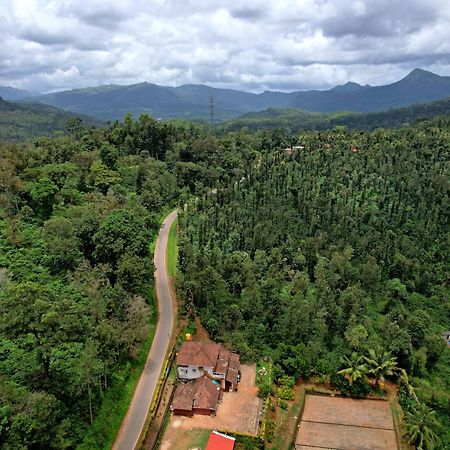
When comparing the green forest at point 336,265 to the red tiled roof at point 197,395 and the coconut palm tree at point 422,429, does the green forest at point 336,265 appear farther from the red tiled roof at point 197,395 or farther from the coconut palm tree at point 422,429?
the red tiled roof at point 197,395

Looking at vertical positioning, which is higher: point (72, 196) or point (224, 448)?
point (72, 196)

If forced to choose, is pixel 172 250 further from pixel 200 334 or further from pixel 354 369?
pixel 354 369

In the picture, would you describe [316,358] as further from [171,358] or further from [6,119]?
[6,119]

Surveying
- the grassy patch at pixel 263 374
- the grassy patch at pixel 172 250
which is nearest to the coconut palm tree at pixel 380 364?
the grassy patch at pixel 263 374

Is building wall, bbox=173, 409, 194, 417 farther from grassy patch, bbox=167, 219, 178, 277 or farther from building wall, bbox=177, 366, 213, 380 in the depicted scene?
grassy patch, bbox=167, 219, 178, 277

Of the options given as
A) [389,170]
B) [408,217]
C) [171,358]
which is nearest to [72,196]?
[171,358]

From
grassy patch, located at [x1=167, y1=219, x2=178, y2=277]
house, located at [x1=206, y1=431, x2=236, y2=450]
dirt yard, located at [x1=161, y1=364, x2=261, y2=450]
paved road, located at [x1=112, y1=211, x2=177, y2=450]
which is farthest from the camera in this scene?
grassy patch, located at [x1=167, y1=219, x2=178, y2=277]

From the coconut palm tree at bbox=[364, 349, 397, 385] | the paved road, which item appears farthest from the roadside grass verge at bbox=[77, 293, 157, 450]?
the coconut palm tree at bbox=[364, 349, 397, 385]
